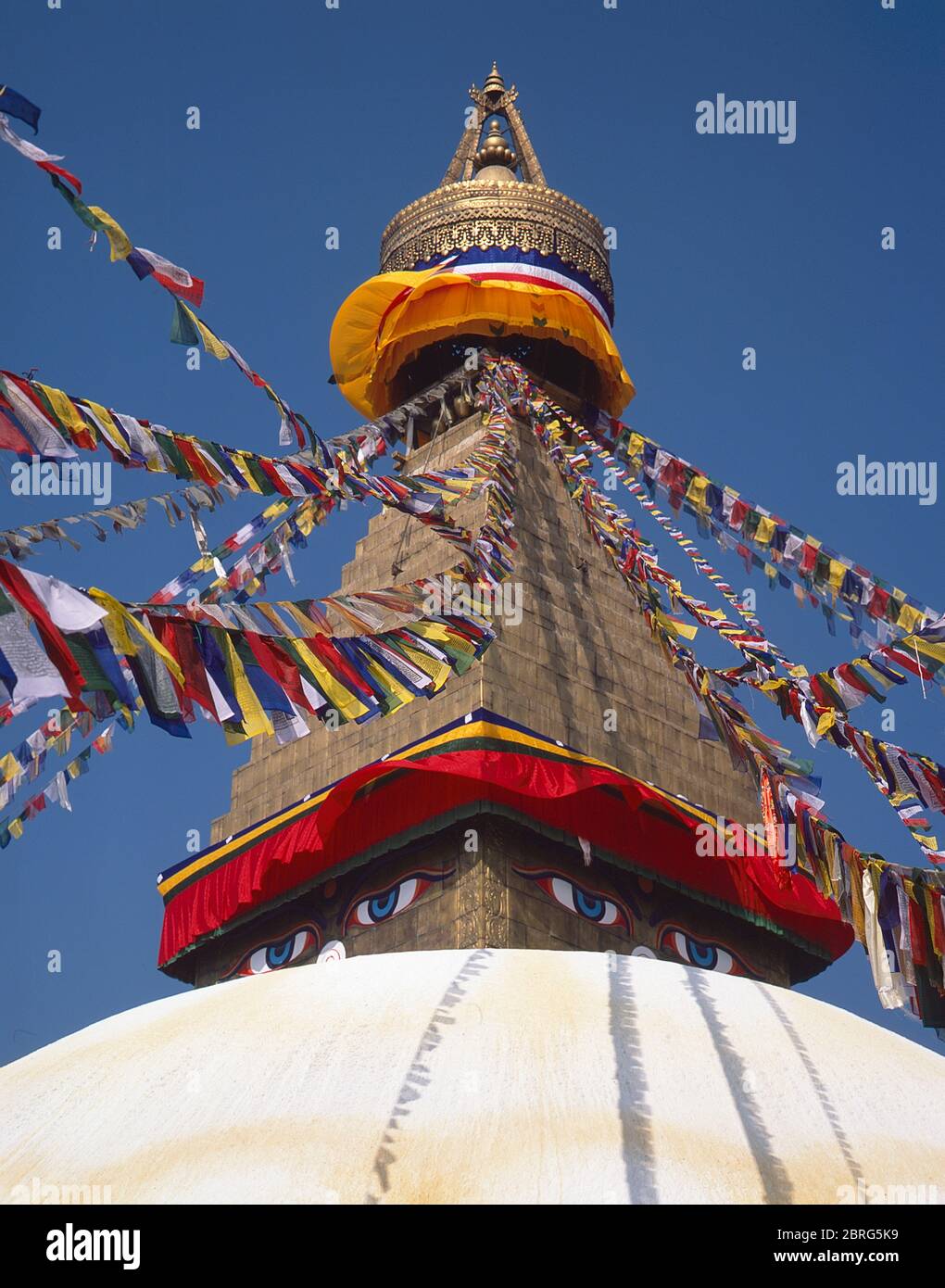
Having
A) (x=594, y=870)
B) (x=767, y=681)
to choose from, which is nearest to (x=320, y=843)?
(x=594, y=870)

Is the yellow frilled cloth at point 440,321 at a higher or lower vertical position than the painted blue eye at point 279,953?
higher

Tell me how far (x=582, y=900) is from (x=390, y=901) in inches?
50.3

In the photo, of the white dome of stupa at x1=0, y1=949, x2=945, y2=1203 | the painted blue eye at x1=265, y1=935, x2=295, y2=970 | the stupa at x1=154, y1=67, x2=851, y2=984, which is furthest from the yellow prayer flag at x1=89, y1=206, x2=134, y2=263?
the painted blue eye at x1=265, y1=935, x2=295, y2=970

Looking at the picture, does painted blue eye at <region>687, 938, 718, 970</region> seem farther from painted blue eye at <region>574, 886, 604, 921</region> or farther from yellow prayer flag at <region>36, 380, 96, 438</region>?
yellow prayer flag at <region>36, 380, 96, 438</region>

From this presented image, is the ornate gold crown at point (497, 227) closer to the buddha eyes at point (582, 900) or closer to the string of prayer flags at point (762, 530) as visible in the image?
the string of prayer flags at point (762, 530)

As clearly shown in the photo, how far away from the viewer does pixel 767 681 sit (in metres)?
8.20

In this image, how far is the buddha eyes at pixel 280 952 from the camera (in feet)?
35.9

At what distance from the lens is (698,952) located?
36.2ft

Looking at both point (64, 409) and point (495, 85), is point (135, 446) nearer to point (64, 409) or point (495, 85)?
point (64, 409)

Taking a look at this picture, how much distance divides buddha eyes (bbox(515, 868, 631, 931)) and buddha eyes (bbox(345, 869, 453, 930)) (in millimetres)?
624

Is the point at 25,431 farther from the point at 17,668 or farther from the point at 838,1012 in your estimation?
the point at 838,1012

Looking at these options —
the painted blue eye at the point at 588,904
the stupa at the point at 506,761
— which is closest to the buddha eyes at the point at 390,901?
the stupa at the point at 506,761

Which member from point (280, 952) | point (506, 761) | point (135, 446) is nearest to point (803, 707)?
point (506, 761)
